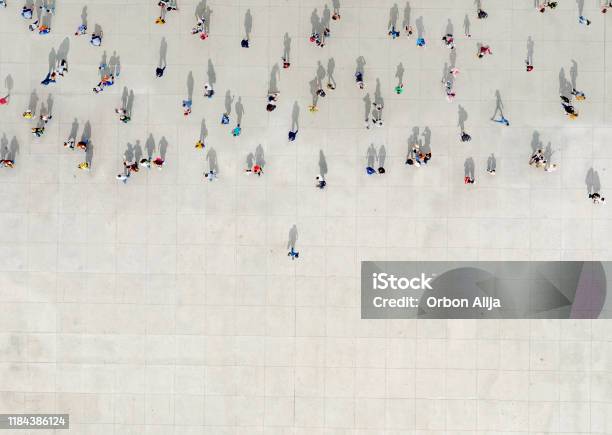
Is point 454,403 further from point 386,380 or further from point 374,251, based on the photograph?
point 374,251

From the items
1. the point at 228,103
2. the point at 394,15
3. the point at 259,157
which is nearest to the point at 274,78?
the point at 228,103

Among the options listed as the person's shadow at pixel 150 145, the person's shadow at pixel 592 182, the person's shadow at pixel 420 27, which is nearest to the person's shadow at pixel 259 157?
the person's shadow at pixel 150 145

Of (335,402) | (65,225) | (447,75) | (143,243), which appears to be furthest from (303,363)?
(447,75)

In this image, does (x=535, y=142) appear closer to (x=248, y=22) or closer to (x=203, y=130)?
(x=248, y=22)

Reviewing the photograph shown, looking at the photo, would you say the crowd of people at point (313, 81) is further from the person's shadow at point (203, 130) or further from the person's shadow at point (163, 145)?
the person's shadow at point (163, 145)
